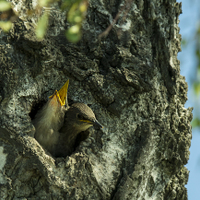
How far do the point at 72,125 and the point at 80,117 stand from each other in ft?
0.93

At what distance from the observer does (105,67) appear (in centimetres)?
367

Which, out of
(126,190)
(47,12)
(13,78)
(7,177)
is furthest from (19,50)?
(126,190)

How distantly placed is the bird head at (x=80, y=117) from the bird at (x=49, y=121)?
13cm

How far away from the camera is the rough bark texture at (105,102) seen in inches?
120

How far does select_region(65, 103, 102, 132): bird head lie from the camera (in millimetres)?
3564

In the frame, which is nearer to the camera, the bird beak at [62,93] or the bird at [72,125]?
the bird beak at [62,93]

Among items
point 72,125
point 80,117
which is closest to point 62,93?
point 80,117

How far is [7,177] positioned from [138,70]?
1.74 meters

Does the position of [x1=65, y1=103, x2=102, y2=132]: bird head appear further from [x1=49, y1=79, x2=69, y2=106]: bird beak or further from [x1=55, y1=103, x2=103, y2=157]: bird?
[x1=49, y1=79, x2=69, y2=106]: bird beak

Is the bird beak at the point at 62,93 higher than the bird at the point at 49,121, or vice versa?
the bird beak at the point at 62,93

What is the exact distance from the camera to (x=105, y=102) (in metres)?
3.56

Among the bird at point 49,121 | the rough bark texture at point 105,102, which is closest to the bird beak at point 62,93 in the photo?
the bird at point 49,121

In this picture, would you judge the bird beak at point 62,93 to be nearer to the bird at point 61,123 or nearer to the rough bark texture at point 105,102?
the bird at point 61,123

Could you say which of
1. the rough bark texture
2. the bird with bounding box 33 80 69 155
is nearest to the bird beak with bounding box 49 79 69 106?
the bird with bounding box 33 80 69 155
